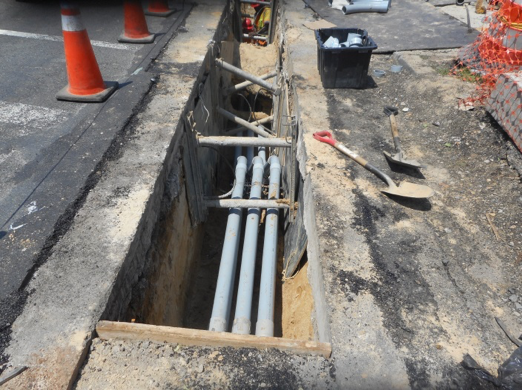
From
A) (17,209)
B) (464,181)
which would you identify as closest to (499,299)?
(464,181)

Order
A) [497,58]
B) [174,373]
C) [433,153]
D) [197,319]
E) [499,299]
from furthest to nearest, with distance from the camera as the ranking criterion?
[497,58], [197,319], [433,153], [499,299], [174,373]

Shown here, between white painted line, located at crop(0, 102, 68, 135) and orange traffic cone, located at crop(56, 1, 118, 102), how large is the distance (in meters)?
0.24

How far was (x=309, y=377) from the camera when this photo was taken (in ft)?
5.45

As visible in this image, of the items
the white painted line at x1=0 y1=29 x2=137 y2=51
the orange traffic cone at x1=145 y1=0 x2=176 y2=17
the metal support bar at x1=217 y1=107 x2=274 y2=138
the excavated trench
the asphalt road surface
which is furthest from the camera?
the orange traffic cone at x1=145 y1=0 x2=176 y2=17

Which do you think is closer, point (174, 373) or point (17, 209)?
point (174, 373)

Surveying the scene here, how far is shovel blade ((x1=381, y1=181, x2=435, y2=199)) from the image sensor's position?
102 inches

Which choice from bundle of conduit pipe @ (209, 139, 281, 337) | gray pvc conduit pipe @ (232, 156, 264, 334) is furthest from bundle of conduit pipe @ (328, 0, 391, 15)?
gray pvc conduit pipe @ (232, 156, 264, 334)

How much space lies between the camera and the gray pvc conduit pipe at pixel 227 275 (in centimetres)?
276

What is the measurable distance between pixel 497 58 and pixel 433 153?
164 cm

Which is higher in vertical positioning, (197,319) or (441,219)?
(441,219)

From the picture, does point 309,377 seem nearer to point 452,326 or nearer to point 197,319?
point 452,326

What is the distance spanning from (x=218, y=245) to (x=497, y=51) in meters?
3.96

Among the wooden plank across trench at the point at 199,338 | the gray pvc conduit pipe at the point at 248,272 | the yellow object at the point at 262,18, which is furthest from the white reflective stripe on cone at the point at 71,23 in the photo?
the yellow object at the point at 262,18

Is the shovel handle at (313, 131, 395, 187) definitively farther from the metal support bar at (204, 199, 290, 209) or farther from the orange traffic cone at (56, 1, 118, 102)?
the orange traffic cone at (56, 1, 118, 102)
